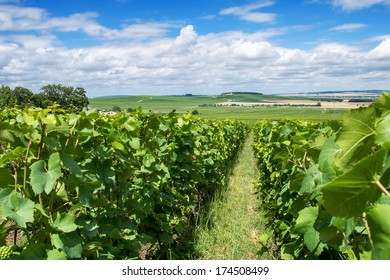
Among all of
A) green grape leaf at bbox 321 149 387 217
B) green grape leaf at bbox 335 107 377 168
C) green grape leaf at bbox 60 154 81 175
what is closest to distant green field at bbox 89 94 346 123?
green grape leaf at bbox 60 154 81 175

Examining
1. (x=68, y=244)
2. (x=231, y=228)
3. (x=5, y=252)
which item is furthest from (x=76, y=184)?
(x=231, y=228)

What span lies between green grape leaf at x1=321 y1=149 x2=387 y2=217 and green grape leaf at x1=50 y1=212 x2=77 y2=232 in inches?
56.8

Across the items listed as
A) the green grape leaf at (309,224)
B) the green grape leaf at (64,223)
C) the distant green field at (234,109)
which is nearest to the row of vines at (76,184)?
the green grape leaf at (64,223)

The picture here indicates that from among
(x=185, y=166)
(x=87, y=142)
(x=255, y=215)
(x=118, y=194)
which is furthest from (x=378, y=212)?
(x=255, y=215)

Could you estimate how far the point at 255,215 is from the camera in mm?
7375

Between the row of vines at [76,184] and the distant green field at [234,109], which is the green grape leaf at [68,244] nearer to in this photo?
the row of vines at [76,184]

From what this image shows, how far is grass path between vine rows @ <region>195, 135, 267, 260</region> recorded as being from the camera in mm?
5327

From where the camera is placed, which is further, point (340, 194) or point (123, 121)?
point (123, 121)

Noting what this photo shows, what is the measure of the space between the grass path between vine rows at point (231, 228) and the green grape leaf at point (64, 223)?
3.51m

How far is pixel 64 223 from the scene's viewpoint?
1.98m

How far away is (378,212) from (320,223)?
1.32 metres

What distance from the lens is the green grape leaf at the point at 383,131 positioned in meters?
0.91

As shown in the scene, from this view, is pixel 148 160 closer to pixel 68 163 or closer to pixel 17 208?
pixel 68 163

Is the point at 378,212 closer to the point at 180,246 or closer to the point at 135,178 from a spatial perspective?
the point at 135,178
